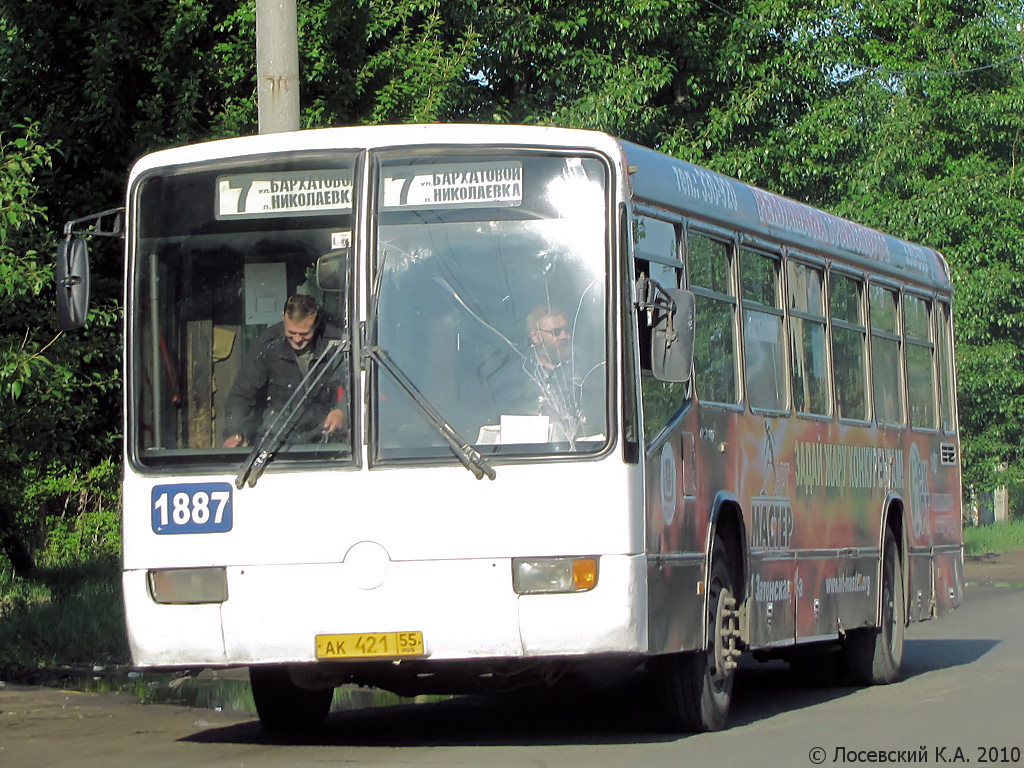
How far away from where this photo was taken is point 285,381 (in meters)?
9.03

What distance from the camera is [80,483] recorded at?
2097 cm

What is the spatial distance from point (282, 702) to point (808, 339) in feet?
13.5

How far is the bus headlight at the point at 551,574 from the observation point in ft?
28.3

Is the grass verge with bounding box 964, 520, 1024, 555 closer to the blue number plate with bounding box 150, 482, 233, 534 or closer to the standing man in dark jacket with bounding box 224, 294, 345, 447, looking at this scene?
the standing man in dark jacket with bounding box 224, 294, 345, 447

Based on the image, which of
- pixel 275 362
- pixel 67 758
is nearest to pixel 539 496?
pixel 275 362

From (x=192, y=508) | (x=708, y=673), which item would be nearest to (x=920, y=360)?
(x=708, y=673)

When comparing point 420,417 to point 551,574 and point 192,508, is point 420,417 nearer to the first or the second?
point 551,574

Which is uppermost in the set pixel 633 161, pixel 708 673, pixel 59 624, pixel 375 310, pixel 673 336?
pixel 633 161

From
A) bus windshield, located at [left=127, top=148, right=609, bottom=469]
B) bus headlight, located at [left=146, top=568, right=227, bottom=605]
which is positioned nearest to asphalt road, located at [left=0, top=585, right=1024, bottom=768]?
bus headlight, located at [left=146, top=568, right=227, bottom=605]

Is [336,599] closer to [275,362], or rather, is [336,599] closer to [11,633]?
[275,362]

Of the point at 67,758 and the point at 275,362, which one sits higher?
the point at 275,362

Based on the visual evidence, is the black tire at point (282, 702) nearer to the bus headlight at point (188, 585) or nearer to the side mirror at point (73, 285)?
the bus headlight at point (188, 585)

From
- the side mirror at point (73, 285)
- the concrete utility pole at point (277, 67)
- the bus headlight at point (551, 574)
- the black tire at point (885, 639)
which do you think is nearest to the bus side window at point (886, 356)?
the black tire at point (885, 639)

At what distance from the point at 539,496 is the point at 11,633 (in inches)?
285
